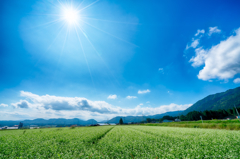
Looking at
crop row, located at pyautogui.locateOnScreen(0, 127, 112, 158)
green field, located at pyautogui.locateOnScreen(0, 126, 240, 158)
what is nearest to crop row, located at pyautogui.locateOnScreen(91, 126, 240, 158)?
green field, located at pyautogui.locateOnScreen(0, 126, 240, 158)

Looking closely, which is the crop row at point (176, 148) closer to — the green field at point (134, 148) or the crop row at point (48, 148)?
the green field at point (134, 148)

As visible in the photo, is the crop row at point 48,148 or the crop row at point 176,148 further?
the crop row at point 48,148

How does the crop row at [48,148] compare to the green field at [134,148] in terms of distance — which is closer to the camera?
the green field at [134,148]

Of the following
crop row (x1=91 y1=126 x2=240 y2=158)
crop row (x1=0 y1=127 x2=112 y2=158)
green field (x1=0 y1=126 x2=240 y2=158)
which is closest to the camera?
crop row (x1=91 y1=126 x2=240 y2=158)

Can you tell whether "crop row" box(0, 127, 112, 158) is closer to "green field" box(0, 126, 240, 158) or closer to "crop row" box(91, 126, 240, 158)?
"green field" box(0, 126, 240, 158)

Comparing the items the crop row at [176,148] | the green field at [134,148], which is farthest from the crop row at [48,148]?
the crop row at [176,148]

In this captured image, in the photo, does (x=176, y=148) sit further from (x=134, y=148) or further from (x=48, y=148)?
(x=48, y=148)

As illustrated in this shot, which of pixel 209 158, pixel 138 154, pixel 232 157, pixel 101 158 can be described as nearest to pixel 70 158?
pixel 101 158

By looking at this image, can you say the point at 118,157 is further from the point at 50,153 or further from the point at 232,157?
the point at 232,157

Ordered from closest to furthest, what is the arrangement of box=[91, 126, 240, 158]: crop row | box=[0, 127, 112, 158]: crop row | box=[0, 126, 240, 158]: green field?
box=[91, 126, 240, 158]: crop row < box=[0, 126, 240, 158]: green field < box=[0, 127, 112, 158]: crop row

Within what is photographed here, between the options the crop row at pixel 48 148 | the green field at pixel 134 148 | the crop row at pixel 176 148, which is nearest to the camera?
the crop row at pixel 176 148

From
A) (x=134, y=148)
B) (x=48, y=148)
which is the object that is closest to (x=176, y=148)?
(x=134, y=148)

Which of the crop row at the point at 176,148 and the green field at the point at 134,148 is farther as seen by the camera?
the green field at the point at 134,148

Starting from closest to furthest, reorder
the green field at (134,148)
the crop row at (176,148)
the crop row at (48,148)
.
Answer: the crop row at (176,148), the green field at (134,148), the crop row at (48,148)
